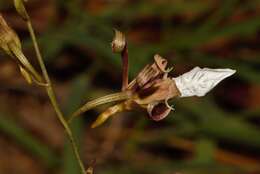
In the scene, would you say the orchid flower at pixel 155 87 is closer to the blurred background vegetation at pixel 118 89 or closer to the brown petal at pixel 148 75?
the brown petal at pixel 148 75

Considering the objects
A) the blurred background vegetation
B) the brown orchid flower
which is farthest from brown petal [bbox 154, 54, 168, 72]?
the blurred background vegetation

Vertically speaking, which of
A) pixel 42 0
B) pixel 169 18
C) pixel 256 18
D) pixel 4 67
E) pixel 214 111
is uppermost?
pixel 42 0

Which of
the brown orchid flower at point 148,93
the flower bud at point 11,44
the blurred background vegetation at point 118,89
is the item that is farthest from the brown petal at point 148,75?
the blurred background vegetation at point 118,89

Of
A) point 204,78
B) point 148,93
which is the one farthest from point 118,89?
point 204,78

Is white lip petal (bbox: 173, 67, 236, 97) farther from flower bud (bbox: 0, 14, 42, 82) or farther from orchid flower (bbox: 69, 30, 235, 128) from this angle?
flower bud (bbox: 0, 14, 42, 82)

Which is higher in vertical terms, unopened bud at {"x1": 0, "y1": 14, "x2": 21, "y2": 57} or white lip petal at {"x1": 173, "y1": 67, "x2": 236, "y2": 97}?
unopened bud at {"x1": 0, "y1": 14, "x2": 21, "y2": 57}

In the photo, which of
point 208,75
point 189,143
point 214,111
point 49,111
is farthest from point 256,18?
point 208,75

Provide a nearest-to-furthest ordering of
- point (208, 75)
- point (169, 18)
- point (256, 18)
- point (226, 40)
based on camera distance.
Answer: point (208, 75)
point (256, 18)
point (169, 18)
point (226, 40)

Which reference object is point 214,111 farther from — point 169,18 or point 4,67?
point 4,67
